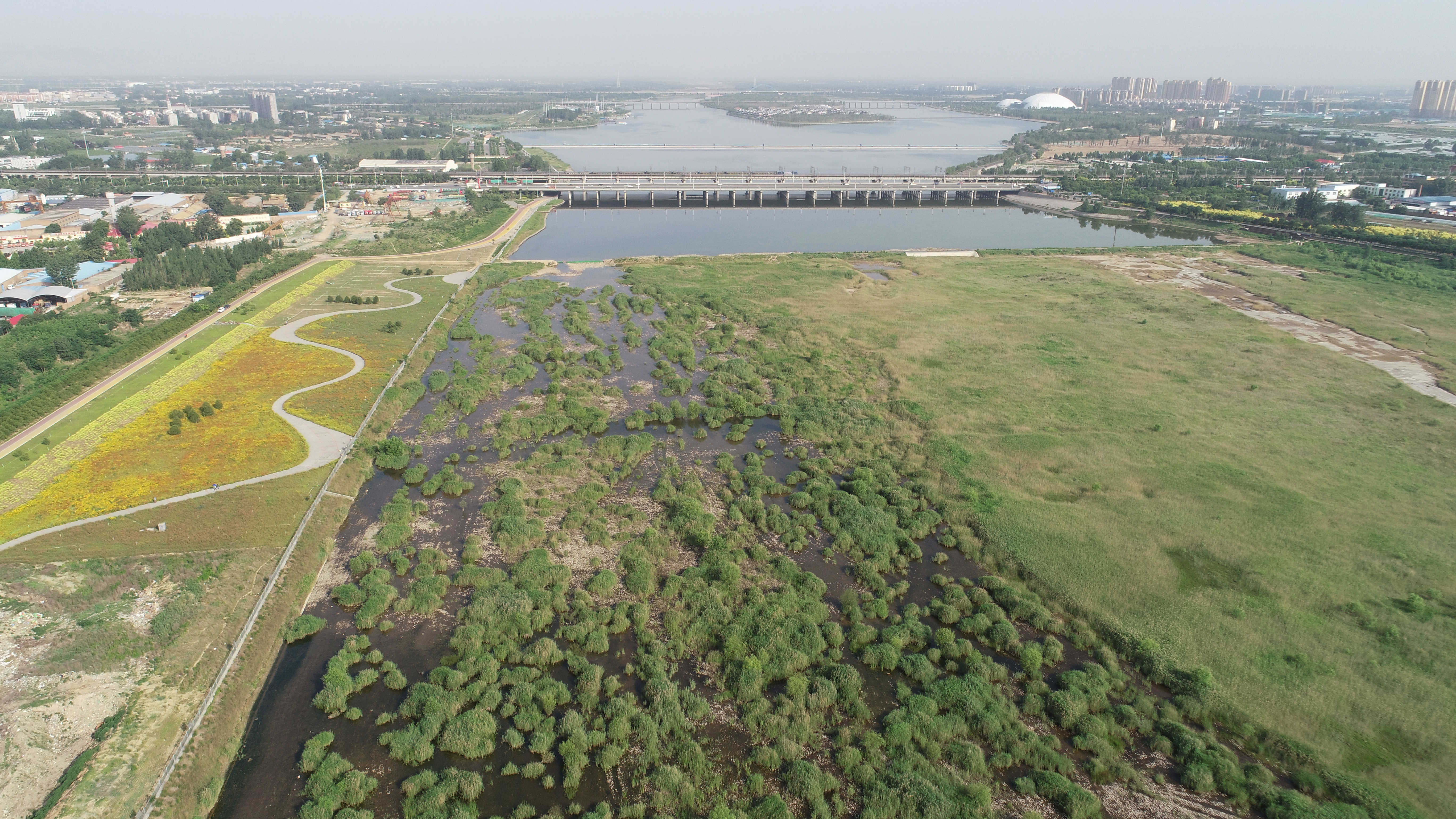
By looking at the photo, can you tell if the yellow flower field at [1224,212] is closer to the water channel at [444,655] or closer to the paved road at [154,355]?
the water channel at [444,655]

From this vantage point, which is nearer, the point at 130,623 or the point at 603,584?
the point at 130,623

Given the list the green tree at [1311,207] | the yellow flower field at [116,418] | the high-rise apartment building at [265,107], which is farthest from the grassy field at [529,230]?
the high-rise apartment building at [265,107]

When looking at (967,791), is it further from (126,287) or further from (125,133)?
(125,133)

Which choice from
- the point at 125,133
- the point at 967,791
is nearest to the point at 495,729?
the point at 967,791

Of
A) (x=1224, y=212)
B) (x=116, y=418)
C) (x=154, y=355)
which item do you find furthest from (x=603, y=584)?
(x=1224, y=212)

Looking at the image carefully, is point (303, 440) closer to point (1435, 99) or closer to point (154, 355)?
point (154, 355)

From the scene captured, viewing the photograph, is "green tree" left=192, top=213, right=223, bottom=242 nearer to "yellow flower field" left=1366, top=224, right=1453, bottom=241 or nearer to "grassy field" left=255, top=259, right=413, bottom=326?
"grassy field" left=255, top=259, right=413, bottom=326

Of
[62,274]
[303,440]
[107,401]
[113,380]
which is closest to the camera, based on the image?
[303,440]
